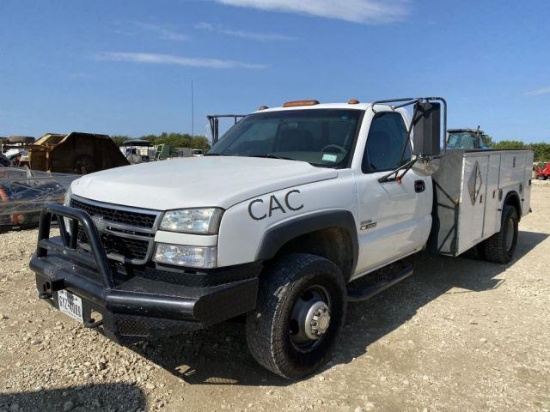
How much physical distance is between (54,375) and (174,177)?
1604mm

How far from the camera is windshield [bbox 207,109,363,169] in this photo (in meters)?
3.79

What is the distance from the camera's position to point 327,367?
3.47 meters

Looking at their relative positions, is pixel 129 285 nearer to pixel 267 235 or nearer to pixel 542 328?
pixel 267 235

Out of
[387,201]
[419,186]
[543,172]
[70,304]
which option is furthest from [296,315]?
[543,172]

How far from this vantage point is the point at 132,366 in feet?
11.2

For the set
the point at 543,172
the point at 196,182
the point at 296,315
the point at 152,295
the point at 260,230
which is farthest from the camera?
the point at 543,172

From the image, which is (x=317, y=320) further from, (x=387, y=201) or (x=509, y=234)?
(x=509, y=234)

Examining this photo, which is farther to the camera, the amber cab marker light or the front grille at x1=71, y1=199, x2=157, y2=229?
the amber cab marker light

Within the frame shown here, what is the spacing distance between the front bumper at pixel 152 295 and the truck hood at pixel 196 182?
0.98 ft

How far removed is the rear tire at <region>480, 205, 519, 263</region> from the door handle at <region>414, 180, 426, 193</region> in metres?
2.23

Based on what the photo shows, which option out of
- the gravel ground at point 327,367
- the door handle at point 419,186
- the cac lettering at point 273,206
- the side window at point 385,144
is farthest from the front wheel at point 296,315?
the door handle at point 419,186

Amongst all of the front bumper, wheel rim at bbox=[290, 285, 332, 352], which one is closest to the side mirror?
wheel rim at bbox=[290, 285, 332, 352]

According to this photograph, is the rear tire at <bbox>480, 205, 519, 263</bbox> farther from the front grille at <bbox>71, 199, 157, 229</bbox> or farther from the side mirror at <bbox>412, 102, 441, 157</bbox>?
the front grille at <bbox>71, 199, 157, 229</bbox>

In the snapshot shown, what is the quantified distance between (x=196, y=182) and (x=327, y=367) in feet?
5.49
